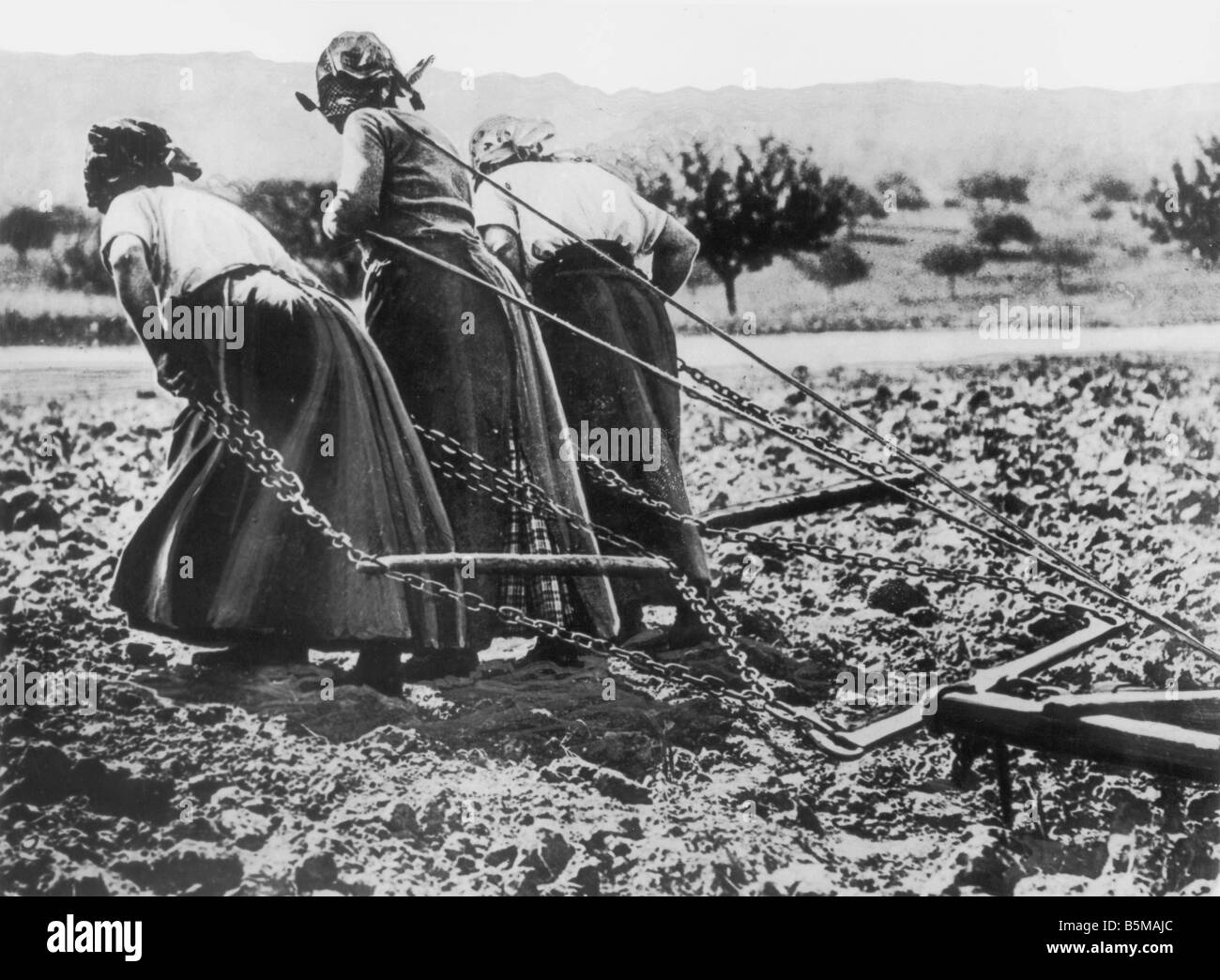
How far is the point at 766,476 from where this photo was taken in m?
3.20

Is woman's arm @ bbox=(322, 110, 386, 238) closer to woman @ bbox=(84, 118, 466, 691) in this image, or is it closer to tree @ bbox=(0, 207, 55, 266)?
woman @ bbox=(84, 118, 466, 691)

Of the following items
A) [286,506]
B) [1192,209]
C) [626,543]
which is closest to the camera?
[286,506]

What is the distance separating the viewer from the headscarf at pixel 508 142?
10.3ft

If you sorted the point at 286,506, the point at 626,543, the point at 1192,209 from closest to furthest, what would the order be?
the point at 286,506 < the point at 626,543 < the point at 1192,209

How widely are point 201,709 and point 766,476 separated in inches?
70.9

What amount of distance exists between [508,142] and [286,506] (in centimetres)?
126

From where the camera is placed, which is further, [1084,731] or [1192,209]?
[1192,209]

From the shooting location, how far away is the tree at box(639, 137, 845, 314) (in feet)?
10.5

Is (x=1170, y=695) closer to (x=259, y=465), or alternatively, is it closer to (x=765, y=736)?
(x=765, y=736)

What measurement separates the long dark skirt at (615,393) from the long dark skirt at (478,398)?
9 cm

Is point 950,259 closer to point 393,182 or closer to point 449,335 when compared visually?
point 449,335

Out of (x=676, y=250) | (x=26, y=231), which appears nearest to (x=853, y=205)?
(x=676, y=250)

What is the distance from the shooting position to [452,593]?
307 cm

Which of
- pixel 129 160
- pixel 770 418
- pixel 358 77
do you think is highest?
pixel 358 77
